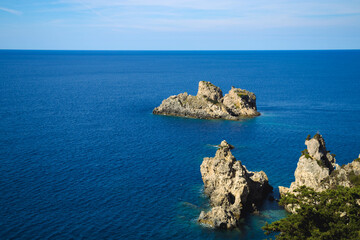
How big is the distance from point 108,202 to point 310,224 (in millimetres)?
36169

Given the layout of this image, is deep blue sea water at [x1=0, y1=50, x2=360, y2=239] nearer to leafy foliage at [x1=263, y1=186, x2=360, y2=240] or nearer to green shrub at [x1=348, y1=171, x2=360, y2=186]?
green shrub at [x1=348, y1=171, x2=360, y2=186]

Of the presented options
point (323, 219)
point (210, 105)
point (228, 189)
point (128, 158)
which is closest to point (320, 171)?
point (228, 189)

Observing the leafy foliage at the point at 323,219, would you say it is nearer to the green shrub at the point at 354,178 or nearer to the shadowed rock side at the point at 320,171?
the green shrub at the point at 354,178

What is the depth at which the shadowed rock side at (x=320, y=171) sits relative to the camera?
51.9 m

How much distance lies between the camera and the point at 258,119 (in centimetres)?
12162

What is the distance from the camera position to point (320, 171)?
55500 millimetres

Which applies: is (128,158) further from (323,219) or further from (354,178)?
(323,219)

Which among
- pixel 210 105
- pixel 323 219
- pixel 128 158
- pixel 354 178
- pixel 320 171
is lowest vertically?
pixel 128 158

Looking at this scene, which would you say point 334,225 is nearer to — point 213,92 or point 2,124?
point 213,92

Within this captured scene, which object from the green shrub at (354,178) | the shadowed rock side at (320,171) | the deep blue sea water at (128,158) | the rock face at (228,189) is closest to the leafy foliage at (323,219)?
the deep blue sea water at (128,158)

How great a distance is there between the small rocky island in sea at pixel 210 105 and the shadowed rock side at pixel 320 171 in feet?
211

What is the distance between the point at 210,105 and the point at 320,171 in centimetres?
7141

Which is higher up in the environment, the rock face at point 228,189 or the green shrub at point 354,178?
the green shrub at point 354,178

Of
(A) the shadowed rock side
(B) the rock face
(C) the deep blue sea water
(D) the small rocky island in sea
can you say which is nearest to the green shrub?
(A) the shadowed rock side
